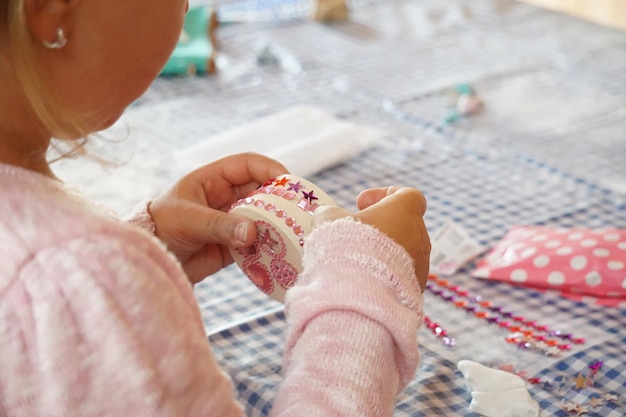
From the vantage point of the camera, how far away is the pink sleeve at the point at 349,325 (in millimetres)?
635

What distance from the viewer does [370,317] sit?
653mm

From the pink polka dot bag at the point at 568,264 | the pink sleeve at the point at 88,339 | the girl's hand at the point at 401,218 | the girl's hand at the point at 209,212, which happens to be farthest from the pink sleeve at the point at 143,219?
the pink polka dot bag at the point at 568,264

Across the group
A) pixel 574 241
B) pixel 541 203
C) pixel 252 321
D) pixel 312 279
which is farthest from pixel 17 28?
pixel 541 203

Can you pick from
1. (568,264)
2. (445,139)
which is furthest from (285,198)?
(445,139)

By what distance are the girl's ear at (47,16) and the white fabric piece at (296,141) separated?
2.66 ft

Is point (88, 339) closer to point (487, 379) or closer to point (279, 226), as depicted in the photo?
point (279, 226)

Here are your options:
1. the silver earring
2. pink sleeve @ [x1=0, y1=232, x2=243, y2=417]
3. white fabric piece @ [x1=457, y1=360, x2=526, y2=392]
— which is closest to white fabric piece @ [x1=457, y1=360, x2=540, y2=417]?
white fabric piece @ [x1=457, y1=360, x2=526, y2=392]

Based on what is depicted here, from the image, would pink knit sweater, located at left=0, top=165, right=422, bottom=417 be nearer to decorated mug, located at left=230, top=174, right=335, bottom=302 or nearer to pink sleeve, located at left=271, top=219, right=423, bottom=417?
pink sleeve, located at left=271, top=219, right=423, bottom=417

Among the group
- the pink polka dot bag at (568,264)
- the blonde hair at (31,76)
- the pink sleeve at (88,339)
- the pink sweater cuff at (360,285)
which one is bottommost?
the pink polka dot bag at (568,264)

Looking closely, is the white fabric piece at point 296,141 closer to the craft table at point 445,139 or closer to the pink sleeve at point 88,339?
the craft table at point 445,139

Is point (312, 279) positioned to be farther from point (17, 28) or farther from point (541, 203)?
point (541, 203)

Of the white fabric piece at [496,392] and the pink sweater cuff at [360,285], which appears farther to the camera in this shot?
the white fabric piece at [496,392]

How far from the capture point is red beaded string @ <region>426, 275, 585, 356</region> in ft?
3.12

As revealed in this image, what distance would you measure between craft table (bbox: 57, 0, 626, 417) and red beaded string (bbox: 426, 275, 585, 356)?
0.03 ft
